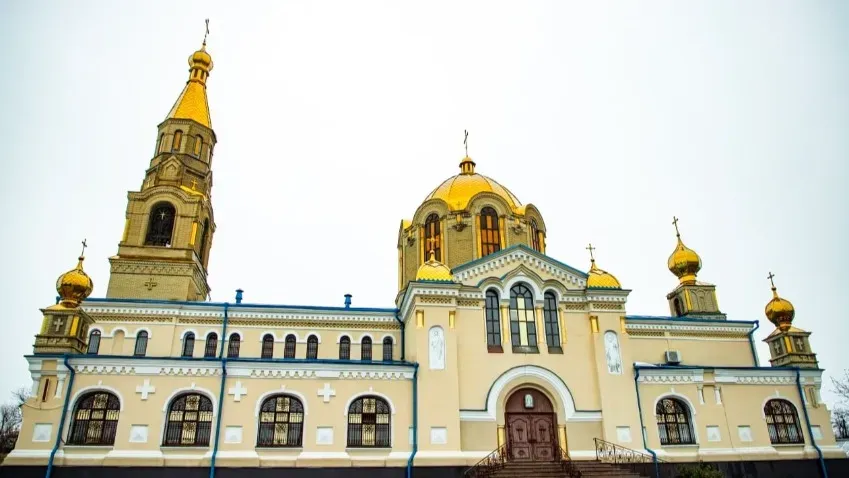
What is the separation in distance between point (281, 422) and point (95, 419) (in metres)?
6.25

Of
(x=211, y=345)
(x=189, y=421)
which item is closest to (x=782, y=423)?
(x=189, y=421)

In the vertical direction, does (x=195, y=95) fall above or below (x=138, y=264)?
above

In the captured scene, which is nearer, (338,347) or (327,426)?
(327,426)

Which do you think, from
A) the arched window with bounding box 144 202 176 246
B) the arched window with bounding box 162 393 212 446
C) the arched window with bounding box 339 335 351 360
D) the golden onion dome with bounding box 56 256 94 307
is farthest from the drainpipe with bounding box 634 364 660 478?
the arched window with bounding box 144 202 176 246

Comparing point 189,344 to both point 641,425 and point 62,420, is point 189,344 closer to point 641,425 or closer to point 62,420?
point 62,420

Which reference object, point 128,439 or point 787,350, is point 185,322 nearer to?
point 128,439

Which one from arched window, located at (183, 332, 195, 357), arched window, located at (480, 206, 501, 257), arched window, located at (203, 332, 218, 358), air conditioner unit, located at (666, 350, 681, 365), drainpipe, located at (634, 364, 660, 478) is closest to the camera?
drainpipe, located at (634, 364, 660, 478)

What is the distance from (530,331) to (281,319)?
38.6ft

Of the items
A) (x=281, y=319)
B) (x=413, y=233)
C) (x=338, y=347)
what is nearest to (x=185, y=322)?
(x=281, y=319)

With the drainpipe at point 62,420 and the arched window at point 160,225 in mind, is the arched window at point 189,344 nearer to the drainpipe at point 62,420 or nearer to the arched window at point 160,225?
the arched window at point 160,225

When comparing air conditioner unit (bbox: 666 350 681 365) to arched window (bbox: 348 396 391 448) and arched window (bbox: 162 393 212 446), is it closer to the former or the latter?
arched window (bbox: 348 396 391 448)

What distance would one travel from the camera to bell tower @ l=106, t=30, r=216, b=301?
28281 mm

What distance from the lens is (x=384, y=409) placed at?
21.1 meters

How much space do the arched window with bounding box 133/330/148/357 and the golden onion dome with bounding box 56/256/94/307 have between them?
3578 millimetres
